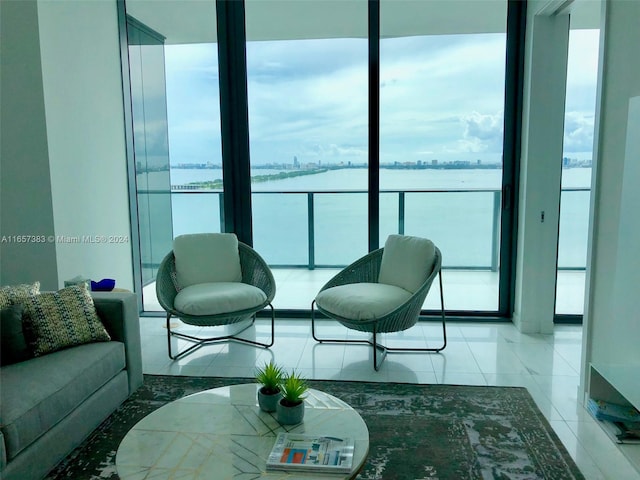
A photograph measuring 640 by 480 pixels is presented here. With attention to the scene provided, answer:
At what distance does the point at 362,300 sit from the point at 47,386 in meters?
1.91

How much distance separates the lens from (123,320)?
119 inches

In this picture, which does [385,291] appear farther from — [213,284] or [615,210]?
[615,210]

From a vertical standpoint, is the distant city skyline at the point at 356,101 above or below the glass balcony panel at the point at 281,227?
above

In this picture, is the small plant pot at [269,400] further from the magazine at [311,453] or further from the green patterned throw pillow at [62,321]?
the green patterned throw pillow at [62,321]

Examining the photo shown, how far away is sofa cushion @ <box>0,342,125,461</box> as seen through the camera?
85.2 inches

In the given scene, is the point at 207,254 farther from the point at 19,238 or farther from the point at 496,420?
the point at 496,420

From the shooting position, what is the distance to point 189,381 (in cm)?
338

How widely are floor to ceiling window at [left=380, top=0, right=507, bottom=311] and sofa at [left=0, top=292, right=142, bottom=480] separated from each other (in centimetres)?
239

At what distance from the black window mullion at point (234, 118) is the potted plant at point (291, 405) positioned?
8.96 feet

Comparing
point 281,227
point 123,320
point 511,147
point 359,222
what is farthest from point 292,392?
point 511,147

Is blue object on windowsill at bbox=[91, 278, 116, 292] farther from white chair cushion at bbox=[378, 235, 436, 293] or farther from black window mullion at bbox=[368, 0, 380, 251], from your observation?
black window mullion at bbox=[368, 0, 380, 251]

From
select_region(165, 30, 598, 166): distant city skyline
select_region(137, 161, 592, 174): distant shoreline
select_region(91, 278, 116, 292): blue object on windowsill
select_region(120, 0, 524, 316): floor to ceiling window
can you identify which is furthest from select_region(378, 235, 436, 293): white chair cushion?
select_region(91, 278, 116, 292): blue object on windowsill

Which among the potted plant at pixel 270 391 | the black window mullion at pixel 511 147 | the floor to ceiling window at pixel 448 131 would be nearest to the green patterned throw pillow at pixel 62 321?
the potted plant at pixel 270 391

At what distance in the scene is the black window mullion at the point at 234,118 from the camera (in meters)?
4.51
